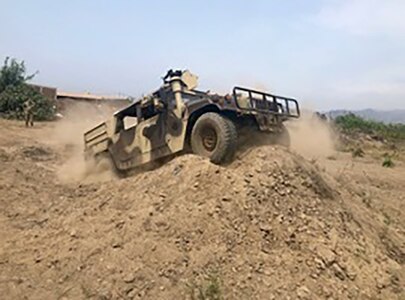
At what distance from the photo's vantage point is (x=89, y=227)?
7031 mm

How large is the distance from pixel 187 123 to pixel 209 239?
9.57 feet

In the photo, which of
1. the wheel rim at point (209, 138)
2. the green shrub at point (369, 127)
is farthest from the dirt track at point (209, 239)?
the green shrub at point (369, 127)

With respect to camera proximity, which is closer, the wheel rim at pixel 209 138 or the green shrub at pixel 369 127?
the wheel rim at pixel 209 138

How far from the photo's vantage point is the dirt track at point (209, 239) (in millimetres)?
5859

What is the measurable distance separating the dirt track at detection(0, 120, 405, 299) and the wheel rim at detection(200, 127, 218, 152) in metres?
0.41

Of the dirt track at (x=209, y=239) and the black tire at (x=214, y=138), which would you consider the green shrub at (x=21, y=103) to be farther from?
the black tire at (x=214, y=138)

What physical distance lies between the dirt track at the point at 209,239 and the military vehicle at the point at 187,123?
0.53m

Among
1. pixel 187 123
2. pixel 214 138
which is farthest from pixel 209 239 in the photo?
pixel 187 123

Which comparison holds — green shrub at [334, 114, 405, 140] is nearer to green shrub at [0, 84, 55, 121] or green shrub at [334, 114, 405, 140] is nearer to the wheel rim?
green shrub at [0, 84, 55, 121]

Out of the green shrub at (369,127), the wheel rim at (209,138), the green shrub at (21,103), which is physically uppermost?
the green shrub at (21,103)

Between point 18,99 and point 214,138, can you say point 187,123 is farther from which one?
point 18,99

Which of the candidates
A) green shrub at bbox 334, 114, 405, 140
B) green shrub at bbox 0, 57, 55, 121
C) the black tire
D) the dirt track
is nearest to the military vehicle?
the black tire

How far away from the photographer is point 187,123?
8.80 m

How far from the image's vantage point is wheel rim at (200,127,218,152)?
806 cm
